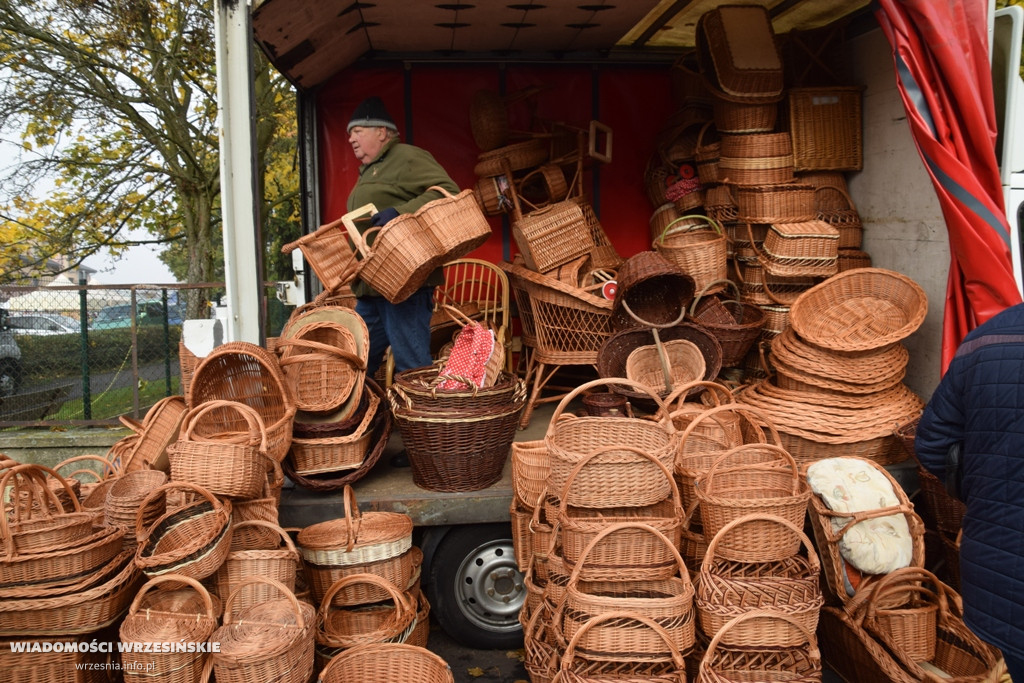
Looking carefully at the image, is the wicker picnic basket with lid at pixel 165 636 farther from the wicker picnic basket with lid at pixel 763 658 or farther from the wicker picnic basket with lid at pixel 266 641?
the wicker picnic basket with lid at pixel 763 658

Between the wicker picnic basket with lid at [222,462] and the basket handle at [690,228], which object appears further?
the basket handle at [690,228]

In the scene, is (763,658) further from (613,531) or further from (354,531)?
(354,531)

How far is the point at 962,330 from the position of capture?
4207 mm

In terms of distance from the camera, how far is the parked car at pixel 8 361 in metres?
7.34

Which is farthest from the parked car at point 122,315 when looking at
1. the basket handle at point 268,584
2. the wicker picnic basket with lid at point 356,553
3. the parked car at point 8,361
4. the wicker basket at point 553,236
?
the basket handle at point 268,584

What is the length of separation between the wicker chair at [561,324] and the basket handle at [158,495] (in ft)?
7.57

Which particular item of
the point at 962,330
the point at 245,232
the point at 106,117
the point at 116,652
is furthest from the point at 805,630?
the point at 106,117

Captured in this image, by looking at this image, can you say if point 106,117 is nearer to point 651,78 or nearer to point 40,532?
point 651,78

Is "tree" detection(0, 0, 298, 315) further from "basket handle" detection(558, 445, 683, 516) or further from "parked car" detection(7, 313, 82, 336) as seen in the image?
"basket handle" detection(558, 445, 683, 516)

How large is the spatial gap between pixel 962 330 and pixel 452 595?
119 inches

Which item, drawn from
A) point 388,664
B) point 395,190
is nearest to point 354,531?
point 388,664

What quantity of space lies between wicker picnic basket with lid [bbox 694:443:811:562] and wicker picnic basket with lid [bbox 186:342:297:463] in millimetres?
1923

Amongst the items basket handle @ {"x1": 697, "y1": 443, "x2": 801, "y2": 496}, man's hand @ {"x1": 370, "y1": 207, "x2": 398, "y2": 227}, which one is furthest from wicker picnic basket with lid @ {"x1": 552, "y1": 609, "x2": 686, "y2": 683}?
man's hand @ {"x1": 370, "y1": 207, "x2": 398, "y2": 227}

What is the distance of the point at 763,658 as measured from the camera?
303 cm
